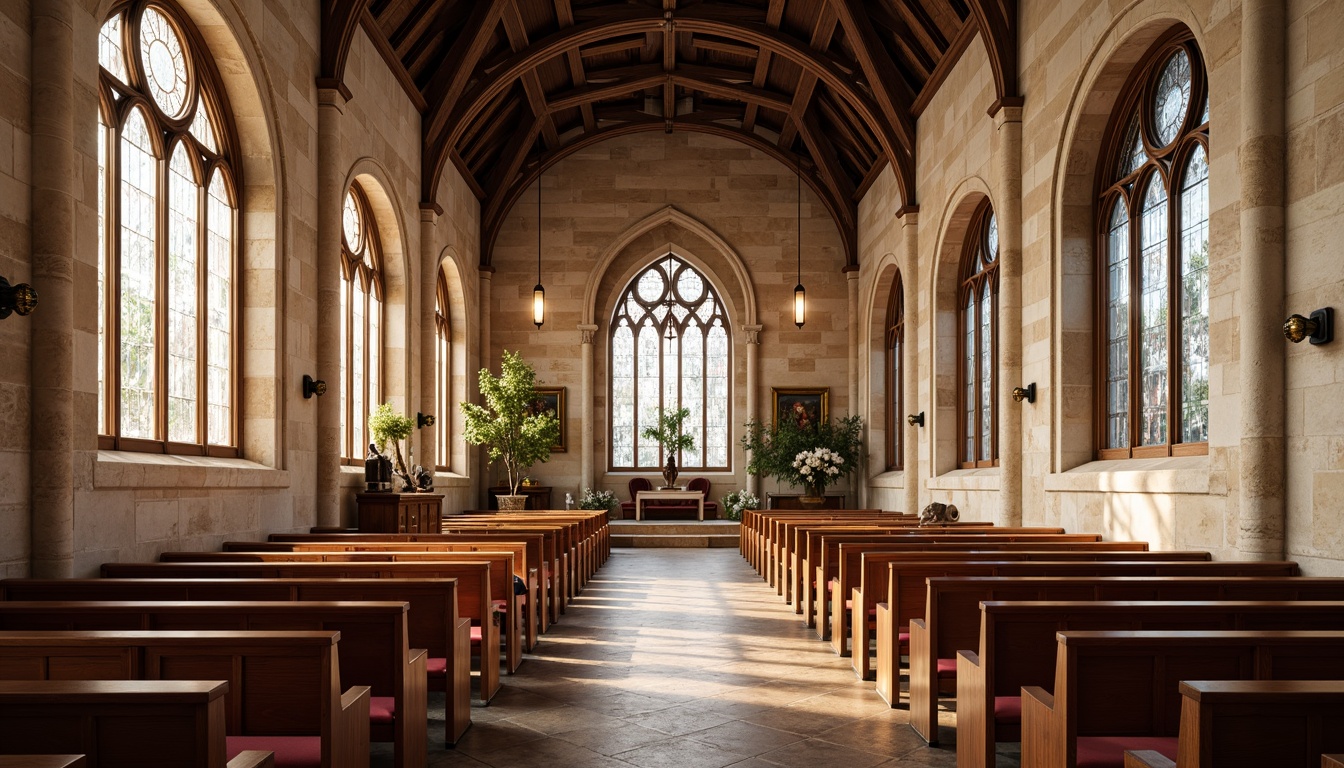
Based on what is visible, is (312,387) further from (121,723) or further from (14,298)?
(121,723)

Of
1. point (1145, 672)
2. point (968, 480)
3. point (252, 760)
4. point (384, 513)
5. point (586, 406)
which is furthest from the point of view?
point (586, 406)

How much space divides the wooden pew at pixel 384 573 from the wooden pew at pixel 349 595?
19.2 inches

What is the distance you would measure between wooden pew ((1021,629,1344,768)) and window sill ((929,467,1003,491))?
6.47 m

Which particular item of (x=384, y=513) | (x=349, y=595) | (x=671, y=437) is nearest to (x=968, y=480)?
(x=384, y=513)

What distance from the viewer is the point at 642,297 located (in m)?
17.7

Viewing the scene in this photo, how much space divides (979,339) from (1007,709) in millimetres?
8026

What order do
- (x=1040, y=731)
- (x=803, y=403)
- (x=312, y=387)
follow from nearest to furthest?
(x=1040, y=731) < (x=312, y=387) < (x=803, y=403)

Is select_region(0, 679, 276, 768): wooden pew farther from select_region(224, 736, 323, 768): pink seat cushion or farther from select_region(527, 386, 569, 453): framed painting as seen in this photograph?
select_region(527, 386, 569, 453): framed painting

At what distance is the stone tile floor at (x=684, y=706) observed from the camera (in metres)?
4.12

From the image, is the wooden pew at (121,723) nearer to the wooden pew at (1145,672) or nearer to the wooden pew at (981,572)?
the wooden pew at (1145,672)

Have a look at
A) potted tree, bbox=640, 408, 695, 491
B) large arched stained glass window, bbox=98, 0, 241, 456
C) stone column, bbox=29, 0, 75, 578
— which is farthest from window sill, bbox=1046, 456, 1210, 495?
potted tree, bbox=640, 408, 695, 491

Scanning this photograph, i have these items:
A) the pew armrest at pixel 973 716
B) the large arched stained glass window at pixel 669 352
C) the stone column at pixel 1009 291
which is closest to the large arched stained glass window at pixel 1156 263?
the stone column at pixel 1009 291

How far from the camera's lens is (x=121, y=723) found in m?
2.17

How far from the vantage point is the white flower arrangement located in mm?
15181
